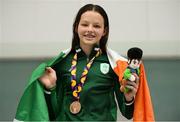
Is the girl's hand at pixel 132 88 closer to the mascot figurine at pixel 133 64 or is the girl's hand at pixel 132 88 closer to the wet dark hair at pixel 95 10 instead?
the mascot figurine at pixel 133 64

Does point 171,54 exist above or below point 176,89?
above

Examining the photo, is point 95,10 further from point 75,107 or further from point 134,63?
point 75,107

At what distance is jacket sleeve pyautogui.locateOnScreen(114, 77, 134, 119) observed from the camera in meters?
1.28

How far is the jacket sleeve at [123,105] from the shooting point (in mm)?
1275

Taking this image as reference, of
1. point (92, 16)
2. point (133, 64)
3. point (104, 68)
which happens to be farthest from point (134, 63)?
point (92, 16)

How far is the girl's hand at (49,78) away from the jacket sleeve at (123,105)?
0.84ft

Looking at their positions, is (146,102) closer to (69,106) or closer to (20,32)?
(69,106)

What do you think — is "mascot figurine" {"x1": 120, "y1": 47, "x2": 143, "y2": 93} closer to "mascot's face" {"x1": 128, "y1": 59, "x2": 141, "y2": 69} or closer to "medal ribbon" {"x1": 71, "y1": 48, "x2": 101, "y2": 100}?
"mascot's face" {"x1": 128, "y1": 59, "x2": 141, "y2": 69}

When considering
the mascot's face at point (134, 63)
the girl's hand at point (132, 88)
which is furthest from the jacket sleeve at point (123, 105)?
the mascot's face at point (134, 63)

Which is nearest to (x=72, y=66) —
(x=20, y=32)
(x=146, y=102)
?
(x=146, y=102)

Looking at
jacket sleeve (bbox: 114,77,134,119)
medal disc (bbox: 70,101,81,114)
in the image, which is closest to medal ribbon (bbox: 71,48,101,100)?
medal disc (bbox: 70,101,81,114)

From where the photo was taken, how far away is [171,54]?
6.31ft

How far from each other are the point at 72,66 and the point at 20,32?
82 cm

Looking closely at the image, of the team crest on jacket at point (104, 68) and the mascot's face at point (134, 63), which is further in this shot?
the team crest on jacket at point (104, 68)
